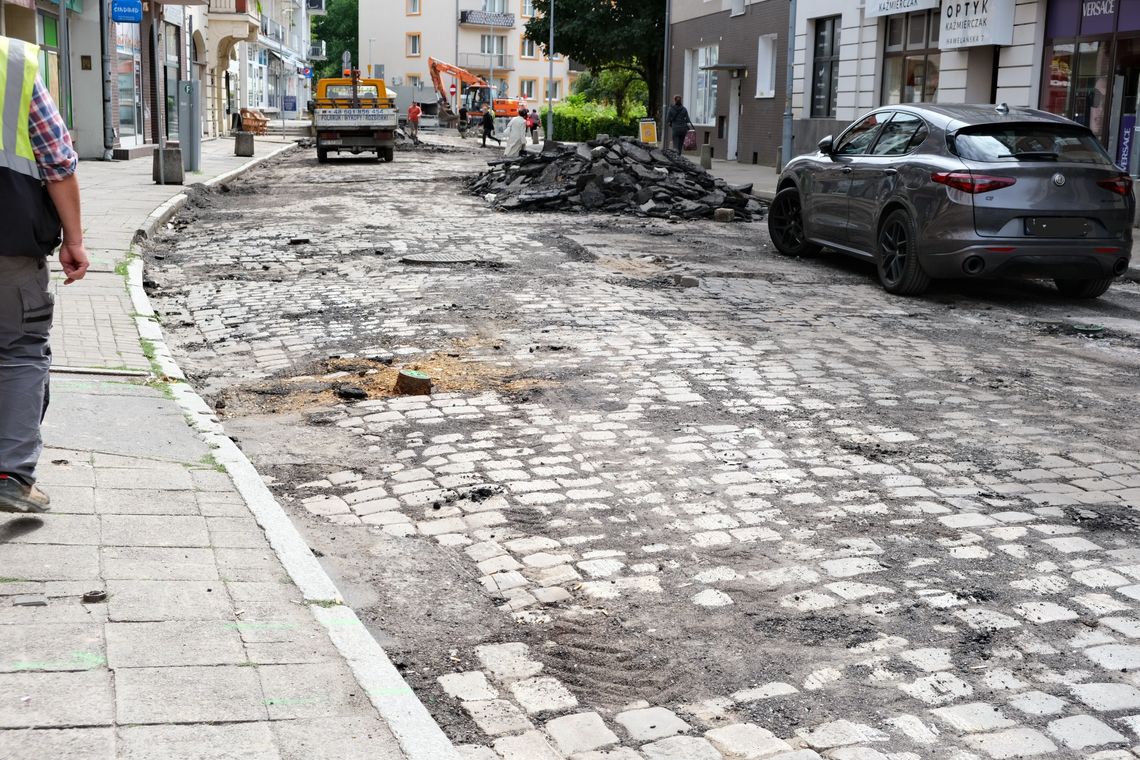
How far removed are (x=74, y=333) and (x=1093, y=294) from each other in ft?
28.8

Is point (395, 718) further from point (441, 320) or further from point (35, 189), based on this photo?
point (441, 320)

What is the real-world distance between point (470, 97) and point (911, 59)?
4670 cm

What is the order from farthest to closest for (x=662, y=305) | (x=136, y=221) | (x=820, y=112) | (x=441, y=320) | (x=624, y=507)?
(x=820, y=112) < (x=136, y=221) < (x=662, y=305) < (x=441, y=320) < (x=624, y=507)

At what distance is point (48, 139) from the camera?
173 inches

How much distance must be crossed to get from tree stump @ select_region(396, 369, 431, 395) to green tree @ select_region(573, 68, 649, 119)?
54.8 metres

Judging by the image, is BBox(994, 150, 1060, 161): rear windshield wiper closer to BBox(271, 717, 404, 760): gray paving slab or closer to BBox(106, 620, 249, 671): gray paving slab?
BBox(106, 620, 249, 671): gray paving slab

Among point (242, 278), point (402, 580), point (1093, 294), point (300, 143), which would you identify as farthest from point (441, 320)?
point (300, 143)

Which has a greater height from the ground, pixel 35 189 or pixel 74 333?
pixel 35 189

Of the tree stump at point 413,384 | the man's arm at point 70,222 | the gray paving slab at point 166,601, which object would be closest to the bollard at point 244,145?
the tree stump at point 413,384

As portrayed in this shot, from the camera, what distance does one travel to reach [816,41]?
33219mm

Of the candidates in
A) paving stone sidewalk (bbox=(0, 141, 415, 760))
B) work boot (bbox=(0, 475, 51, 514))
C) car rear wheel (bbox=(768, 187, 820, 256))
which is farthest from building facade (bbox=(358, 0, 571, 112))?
work boot (bbox=(0, 475, 51, 514))

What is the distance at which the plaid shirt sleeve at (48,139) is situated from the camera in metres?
4.38

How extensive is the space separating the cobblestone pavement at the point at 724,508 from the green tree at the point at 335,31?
371ft

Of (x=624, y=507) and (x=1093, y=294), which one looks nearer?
(x=624, y=507)
